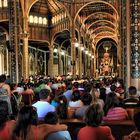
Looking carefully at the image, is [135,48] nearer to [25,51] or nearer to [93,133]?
[93,133]

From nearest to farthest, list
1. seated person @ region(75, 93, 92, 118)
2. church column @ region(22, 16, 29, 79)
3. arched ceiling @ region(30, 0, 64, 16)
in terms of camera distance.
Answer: seated person @ region(75, 93, 92, 118), church column @ region(22, 16, 29, 79), arched ceiling @ region(30, 0, 64, 16)

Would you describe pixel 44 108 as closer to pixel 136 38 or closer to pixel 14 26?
pixel 136 38

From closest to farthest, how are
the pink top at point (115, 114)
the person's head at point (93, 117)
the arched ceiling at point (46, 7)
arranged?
1. the person's head at point (93, 117)
2. the pink top at point (115, 114)
3. the arched ceiling at point (46, 7)

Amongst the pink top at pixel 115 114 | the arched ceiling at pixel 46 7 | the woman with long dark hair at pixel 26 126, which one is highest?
the arched ceiling at pixel 46 7

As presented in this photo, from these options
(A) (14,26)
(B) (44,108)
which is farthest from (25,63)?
(B) (44,108)

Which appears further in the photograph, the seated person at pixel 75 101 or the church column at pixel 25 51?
the church column at pixel 25 51

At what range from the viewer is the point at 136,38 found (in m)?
17.8

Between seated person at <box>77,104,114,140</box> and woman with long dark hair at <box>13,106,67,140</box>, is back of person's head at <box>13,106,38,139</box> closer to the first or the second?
woman with long dark hair at <box>13,106,67,140</box>

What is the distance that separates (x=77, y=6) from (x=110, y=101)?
34.6m

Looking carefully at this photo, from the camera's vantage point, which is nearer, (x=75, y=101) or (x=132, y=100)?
(x=75, y=101)

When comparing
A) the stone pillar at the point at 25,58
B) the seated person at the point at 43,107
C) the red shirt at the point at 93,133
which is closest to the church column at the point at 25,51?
the stone pillar at the point at 25,58

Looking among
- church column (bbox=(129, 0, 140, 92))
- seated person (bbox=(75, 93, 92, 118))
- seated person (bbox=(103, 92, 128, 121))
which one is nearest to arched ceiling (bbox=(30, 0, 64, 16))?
church column (bbox=(129, 0, 140, 92))

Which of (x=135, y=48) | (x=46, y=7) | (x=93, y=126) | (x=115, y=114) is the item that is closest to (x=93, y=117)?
(x=93, y=126)

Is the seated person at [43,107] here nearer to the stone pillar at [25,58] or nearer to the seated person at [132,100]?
the seated person at [132,100]
